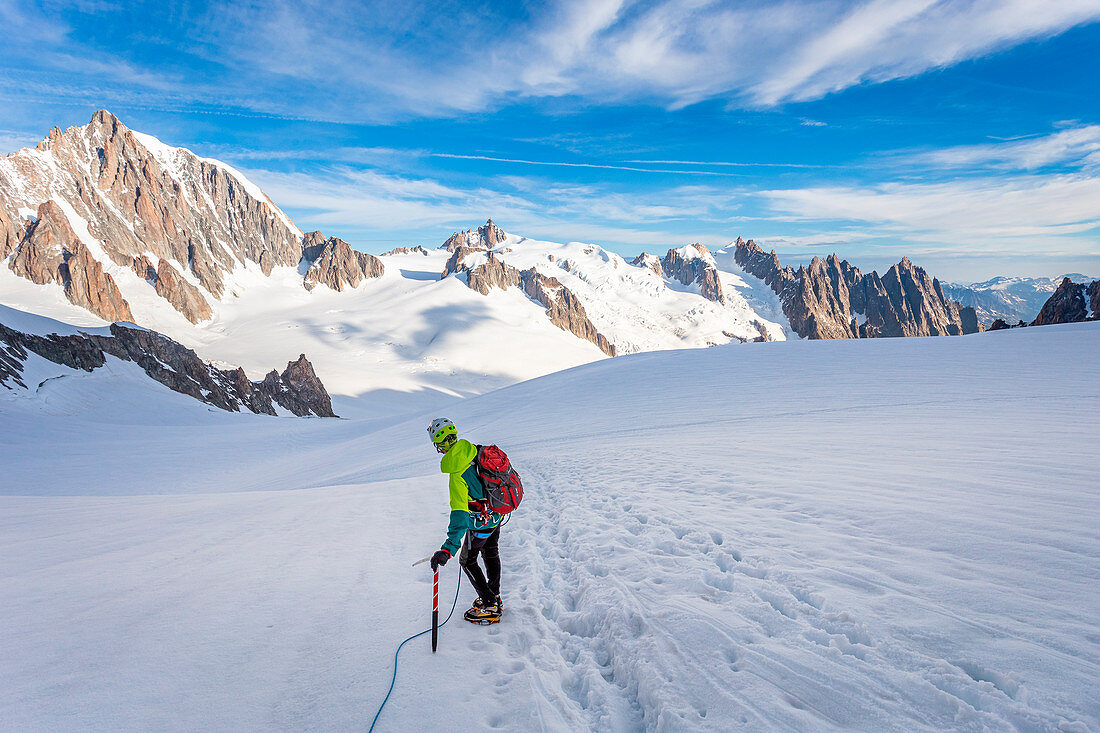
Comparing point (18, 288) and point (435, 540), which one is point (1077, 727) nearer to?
point (435, 540)

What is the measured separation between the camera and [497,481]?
4.78 m

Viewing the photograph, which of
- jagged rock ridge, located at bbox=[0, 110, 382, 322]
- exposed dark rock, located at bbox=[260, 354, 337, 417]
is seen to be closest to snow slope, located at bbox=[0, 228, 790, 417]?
jagged rock ridge, located at bbox=[0, 110, 382, 322]

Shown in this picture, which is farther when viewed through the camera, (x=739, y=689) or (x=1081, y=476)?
(x=1081, y=476)

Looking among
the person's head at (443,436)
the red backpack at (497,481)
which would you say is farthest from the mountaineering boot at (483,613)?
the person's head at (443,436)

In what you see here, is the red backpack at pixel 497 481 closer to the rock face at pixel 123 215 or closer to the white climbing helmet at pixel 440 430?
the white climbing helmet at pixel 440 430

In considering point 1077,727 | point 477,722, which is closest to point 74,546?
point 477,722

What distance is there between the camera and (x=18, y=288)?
10125cm

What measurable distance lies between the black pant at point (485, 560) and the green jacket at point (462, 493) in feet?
0.65

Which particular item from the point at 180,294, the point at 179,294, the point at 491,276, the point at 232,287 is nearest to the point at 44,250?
the point at 179,294

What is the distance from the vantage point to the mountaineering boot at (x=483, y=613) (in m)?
5.04

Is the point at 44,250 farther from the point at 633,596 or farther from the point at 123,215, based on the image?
the point at 633,596

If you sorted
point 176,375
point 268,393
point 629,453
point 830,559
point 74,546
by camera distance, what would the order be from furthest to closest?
point 268,393
point 176,375
point 629,453
point 74,546
point 830,559

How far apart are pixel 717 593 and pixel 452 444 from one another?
319 centimetres

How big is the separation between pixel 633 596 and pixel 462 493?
2.19m
